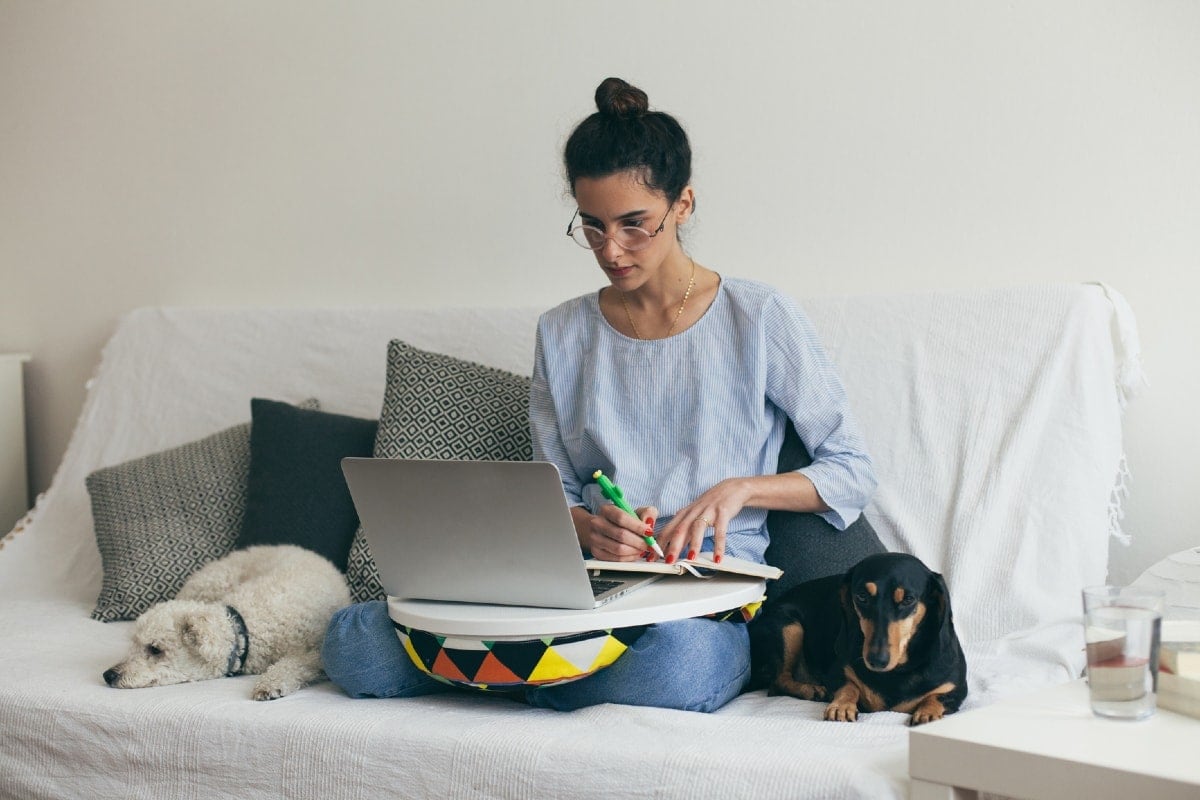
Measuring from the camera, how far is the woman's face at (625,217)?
173 centimetres

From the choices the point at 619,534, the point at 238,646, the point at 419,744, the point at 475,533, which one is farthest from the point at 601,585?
the point at 238,646

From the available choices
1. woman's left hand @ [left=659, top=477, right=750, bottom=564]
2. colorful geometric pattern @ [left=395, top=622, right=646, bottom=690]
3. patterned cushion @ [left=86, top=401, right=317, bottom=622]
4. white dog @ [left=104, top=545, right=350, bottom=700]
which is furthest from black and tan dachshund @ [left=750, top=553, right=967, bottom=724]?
patterned cushion @ [left=86, top=401, right=317, bottom=622]

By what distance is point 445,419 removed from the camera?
7.08 feet

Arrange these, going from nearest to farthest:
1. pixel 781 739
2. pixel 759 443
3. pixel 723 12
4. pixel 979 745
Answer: pixel 979 745
pixel 781 739
pixel 759 443
pixel 723 12

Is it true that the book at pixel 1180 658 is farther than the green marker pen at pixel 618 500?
No

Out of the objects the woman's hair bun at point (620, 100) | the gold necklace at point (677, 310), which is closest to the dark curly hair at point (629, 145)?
the woman's hair bun at point (620, 100)

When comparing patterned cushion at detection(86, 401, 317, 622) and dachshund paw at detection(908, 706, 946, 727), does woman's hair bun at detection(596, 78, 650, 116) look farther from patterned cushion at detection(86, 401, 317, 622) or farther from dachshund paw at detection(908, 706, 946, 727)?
patterned cushion at detection(86, 401, 317, 622)

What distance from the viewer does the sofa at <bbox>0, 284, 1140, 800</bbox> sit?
1369 mm

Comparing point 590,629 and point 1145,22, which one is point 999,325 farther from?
point 590,629

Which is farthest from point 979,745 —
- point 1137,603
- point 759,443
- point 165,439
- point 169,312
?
point 169,312

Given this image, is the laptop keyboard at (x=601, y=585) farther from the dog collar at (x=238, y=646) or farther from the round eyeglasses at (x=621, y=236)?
the dog collar at (x=238, y=646)

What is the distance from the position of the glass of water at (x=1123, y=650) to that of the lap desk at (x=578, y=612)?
0.45 metres

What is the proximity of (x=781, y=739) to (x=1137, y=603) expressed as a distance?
0.40 m

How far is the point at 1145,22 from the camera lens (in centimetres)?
201
